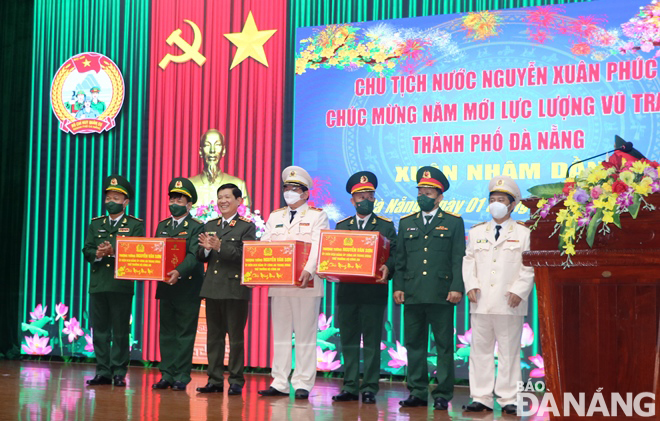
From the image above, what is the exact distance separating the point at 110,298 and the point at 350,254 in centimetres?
185

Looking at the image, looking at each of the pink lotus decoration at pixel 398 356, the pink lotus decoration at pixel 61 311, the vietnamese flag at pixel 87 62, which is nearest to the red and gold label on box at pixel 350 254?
the pink lotus decoration at pixel 398 356

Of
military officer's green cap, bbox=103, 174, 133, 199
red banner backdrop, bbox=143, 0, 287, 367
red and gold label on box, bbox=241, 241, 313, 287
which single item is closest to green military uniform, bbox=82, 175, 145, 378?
military officer's green cap, bbox=103, 174, 133, 199

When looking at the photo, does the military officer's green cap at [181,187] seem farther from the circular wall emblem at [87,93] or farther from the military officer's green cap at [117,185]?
the circular wall emblem at [87,93]

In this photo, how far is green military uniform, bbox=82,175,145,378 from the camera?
214 inches

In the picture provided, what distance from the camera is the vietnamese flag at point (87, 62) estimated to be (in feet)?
24.2

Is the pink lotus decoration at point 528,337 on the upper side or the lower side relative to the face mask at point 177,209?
lower

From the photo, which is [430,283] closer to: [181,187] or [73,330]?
[181,187]

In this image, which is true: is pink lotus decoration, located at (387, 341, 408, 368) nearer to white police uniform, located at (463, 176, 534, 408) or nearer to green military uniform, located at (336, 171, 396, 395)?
green military uniform, located at (336, 171, 396, 395)

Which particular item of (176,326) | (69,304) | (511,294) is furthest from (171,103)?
(511,294)

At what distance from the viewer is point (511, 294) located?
4.46 metres

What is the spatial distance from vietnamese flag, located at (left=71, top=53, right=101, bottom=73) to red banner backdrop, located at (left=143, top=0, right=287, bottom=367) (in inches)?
21.4

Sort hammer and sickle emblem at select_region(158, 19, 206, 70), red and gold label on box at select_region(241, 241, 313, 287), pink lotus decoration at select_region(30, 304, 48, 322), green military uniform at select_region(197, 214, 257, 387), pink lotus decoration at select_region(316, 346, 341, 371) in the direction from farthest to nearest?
pink lotus decoration at select_region(30, 304, 48, 322) → hammer and sickle emblem at select_region(158, 19, 206, 70) → pink lotus decoration at select_region(316, 346, 341, 371) → green military uniform at select_region(197, 214, 257, 387) → red and gold label on box at select_region(241, 241, 313, 287)

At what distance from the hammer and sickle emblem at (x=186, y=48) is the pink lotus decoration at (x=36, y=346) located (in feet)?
8.91

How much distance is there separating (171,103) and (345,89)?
1.67 m
